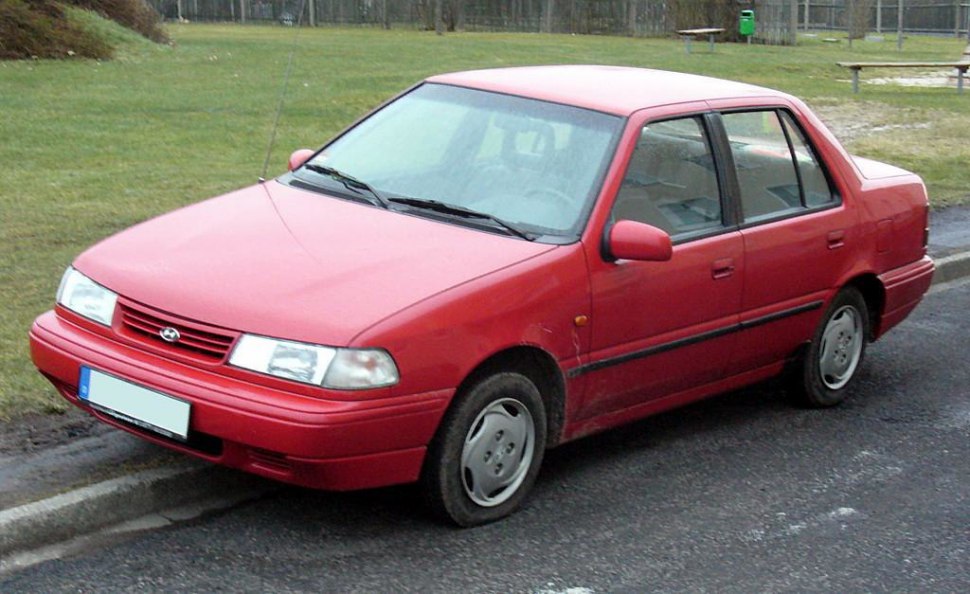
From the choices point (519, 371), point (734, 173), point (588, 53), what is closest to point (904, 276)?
point (734, 173)

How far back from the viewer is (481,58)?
92.8 ft

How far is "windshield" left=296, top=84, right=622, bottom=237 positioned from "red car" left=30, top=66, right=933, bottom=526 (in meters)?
0.01

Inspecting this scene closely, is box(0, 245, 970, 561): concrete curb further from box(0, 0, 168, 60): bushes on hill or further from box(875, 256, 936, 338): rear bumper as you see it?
box(0, 0, 168, 60): bushes on hill

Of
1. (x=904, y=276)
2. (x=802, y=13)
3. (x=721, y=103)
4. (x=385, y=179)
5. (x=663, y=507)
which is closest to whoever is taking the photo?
(x=663, y=507)

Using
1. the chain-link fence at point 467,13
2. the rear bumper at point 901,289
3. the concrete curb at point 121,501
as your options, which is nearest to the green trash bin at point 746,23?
the chain-link fence at point 467,13

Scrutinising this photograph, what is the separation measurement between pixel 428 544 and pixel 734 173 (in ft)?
7.29

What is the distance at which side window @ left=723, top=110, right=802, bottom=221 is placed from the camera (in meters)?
6.23

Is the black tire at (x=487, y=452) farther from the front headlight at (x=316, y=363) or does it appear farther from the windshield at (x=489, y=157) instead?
the windshield at (x=489, y=157)

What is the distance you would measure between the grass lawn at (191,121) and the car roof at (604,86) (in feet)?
4.53

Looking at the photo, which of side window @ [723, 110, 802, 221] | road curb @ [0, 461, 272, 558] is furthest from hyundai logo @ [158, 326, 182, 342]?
side window @ [723, 110, 802, 221]

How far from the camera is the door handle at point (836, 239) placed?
21.5ft

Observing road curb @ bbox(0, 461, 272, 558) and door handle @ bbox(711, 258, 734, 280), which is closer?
road curb @ bbox(0, 461, 272, 558)

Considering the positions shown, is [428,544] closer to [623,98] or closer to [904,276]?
[623,98]

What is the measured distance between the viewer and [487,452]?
5.03 m
